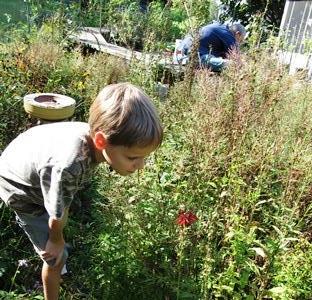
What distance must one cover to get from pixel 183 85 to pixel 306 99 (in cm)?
85

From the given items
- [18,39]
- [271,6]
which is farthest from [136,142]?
[271,6]

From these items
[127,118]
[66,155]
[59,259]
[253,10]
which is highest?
[127,118]

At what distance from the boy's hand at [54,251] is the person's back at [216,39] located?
14.1ft

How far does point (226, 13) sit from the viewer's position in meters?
9.40

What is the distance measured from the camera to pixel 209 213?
7.75ft

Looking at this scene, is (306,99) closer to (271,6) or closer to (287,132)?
(287,132)

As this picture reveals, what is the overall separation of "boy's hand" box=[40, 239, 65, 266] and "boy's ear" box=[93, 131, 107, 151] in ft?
1.72

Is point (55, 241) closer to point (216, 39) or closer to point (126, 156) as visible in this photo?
point (126, 156)

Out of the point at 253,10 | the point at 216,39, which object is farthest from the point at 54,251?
the point at 253,10

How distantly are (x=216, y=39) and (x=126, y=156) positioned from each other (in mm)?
4735

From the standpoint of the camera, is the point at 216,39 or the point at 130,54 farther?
the point at 216,39

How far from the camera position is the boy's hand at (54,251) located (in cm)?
214

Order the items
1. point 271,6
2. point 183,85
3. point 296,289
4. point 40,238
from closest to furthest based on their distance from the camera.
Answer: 1. point 296,289
2. point 40,238
3. point 183,85
4. point 271,6

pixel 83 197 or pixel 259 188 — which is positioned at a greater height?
pixel 259 188
